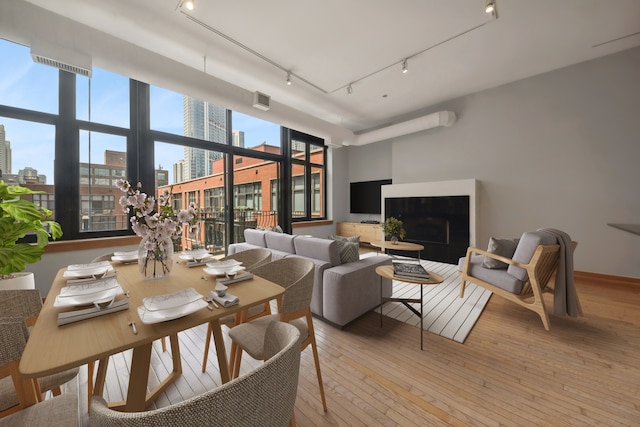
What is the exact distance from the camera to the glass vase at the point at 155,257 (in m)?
1.51

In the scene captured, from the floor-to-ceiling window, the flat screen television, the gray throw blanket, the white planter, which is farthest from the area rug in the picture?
the white planter

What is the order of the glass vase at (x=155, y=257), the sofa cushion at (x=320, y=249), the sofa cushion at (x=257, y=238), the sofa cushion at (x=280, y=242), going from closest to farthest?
the glass vase at (x=155, y=257) → the sofa cushion at (x=320, y=249) → the sofa cushion at (x=280, y=242) → the sofa cushion at (x=257, y=238)

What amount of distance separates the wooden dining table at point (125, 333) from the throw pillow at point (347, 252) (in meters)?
1.25

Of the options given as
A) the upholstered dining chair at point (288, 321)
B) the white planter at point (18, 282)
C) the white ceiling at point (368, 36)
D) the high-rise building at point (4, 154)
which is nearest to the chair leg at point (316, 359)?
the upholstered dining chair at point (288, 321)

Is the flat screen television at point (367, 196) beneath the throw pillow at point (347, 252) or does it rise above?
above

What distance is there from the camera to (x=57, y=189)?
321cm

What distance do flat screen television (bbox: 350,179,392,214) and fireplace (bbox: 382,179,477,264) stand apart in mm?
669

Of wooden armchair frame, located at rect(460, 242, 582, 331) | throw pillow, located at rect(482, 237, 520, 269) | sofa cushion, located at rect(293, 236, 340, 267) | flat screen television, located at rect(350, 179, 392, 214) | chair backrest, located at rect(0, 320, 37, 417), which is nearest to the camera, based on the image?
chair backrest, located at rect(0, 320, 37, 417)

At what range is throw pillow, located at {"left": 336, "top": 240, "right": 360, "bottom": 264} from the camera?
2.64 meters

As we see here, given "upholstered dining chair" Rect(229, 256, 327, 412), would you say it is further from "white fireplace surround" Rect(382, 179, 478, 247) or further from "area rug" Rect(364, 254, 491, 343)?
"white fireplace surround" Rect(382, 179, 478, 247)

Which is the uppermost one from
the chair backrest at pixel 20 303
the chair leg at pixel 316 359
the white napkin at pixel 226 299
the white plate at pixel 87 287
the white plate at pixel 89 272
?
the white plate at pixel 89 272

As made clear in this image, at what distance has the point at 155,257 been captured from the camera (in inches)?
61.6

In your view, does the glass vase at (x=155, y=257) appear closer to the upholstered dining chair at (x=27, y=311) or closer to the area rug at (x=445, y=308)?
the upholstered dining chair at (x=27, y=311)

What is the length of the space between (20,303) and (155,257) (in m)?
0.65
